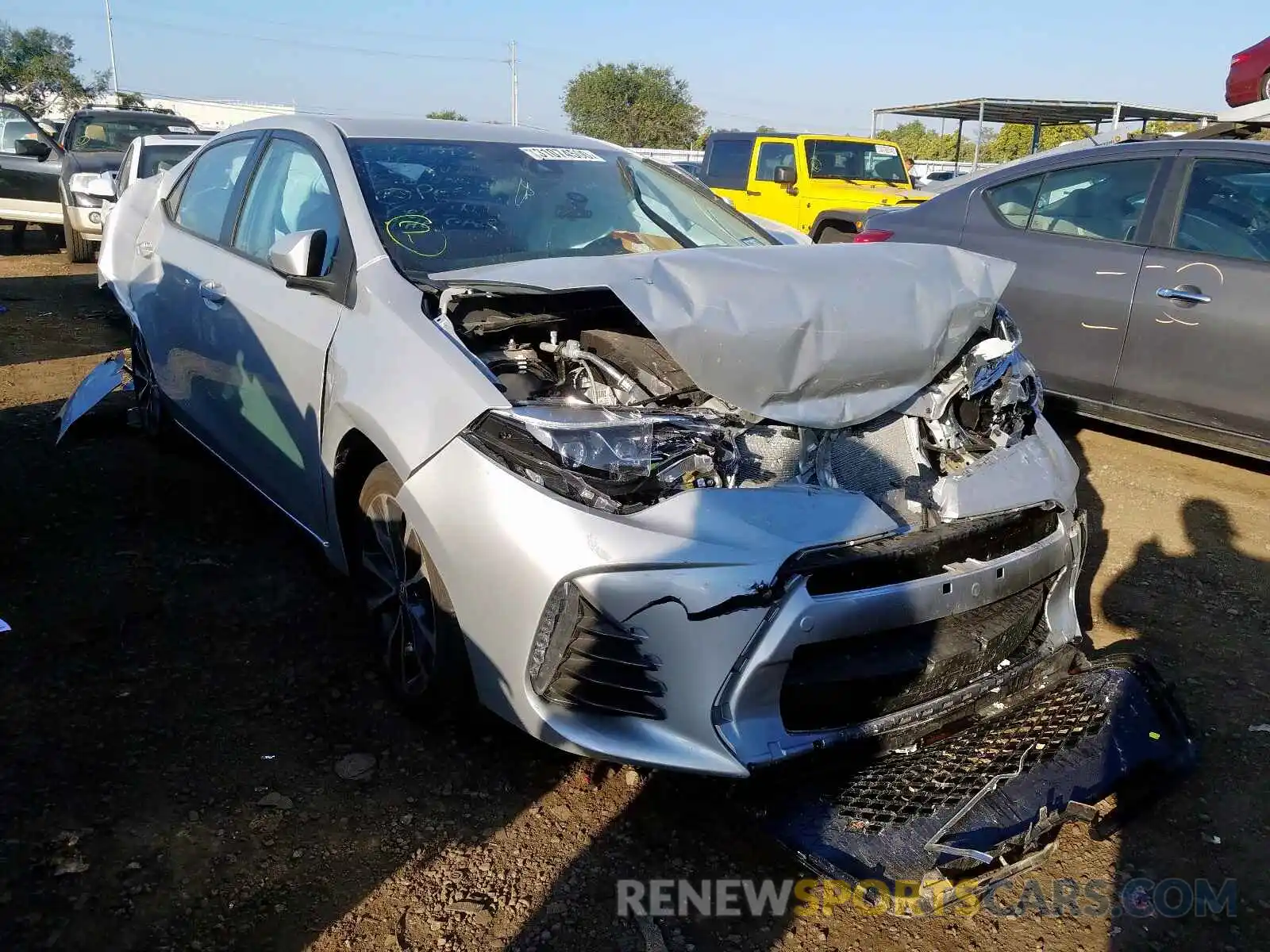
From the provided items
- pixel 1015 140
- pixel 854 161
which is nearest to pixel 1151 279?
pixel 854 161

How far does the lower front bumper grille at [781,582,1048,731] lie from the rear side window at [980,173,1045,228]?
352 centimetres

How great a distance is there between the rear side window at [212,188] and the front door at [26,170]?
9.08 metres

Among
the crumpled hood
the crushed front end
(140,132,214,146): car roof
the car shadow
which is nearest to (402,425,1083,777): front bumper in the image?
the crushed front end

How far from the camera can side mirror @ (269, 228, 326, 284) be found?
9.89 feet

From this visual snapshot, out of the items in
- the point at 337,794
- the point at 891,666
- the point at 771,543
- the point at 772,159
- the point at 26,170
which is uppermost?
the point at 772,159

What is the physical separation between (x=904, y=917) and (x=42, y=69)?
5132 centimetres

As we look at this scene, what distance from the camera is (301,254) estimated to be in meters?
3.01

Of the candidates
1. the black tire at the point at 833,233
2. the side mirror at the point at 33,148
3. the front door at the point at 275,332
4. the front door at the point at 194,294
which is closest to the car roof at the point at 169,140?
the side mirror at the point at 33,148

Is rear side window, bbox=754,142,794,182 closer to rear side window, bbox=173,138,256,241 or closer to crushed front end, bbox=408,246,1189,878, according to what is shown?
rear side window, bbox=173,138,256,241

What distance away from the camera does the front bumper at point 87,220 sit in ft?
36.5

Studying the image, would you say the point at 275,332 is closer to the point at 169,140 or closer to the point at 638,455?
the point at 638,455

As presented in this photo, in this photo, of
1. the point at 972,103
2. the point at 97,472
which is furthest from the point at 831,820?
the point at 972,103

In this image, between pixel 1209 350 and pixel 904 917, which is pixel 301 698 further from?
pixel 1209 350

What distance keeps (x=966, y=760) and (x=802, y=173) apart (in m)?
9.94
